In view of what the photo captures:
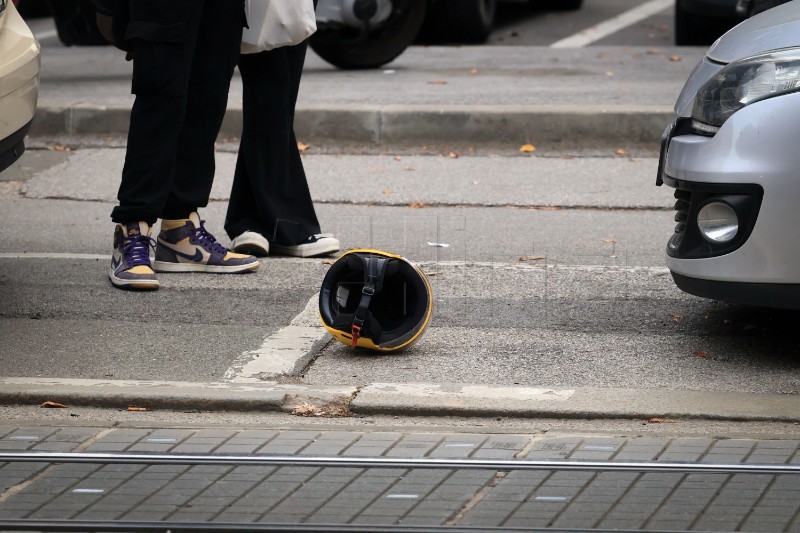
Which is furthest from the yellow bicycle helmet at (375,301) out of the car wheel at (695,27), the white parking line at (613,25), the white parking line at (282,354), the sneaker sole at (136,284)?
the white parking line at (613,25)

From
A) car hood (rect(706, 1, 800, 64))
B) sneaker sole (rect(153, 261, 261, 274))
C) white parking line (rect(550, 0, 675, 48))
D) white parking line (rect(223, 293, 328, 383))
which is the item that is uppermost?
car hood (rect(706, 1, 800, 64))

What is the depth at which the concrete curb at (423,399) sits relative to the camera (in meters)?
3.91

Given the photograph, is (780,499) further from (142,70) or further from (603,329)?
(142,70)

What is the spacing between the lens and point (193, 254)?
215 inches

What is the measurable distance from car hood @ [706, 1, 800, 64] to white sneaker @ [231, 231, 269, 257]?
85.2 inches

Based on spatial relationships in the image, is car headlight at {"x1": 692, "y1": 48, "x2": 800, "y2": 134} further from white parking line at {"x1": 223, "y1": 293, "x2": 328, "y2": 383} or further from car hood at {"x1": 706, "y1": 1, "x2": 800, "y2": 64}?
white parking line at {"x1": 223, "y1": 293, "x2": 328, "y2": 383}

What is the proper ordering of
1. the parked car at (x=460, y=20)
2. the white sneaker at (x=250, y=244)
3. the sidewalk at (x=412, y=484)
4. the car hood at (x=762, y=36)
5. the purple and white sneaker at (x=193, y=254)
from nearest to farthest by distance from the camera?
the sidewalk at (x=412, y=484) → the car hood at (x=762, y=36) → the purple and white sneaker at (x=193, y=254) → the white sneaker at (x=250, y=244) → the parked car at (x=460, y=20)

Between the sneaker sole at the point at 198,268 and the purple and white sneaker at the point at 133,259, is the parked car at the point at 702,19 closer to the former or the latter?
the sneaker sole at the point at 198,268

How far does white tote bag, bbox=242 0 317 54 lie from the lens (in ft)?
17.0

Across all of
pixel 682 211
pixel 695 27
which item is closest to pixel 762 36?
pixel 682 211

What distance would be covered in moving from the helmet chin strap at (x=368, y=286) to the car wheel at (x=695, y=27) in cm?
759

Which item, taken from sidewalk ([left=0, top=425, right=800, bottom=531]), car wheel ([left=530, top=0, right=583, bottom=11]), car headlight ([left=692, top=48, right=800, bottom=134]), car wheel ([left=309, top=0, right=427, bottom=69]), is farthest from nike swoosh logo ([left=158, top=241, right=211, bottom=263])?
car wheel ([left=530, top=0, right=583, bottom=11])

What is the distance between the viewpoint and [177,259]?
5484 millimetres

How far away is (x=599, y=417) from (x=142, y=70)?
2.31 meters
